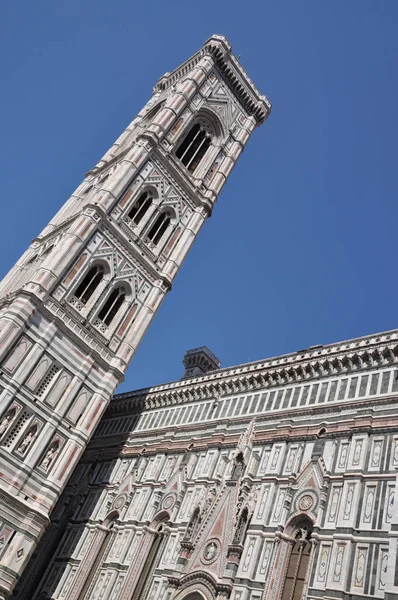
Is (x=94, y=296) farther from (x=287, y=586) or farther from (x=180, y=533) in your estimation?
(x=287, y=586)

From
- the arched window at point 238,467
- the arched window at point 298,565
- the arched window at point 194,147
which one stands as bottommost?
the arched window at point 298,565

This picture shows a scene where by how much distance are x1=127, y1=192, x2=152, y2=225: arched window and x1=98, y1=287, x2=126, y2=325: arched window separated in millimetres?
4602

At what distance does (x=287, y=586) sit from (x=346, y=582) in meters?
2.52

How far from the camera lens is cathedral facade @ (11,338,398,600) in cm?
1789

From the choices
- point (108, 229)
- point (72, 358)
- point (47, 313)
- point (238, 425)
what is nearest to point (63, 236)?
point (108, 229)

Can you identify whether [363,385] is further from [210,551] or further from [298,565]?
[210,551]

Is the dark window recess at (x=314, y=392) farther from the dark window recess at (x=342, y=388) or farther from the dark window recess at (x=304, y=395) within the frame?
the dark window recess at (x=342, y=388)

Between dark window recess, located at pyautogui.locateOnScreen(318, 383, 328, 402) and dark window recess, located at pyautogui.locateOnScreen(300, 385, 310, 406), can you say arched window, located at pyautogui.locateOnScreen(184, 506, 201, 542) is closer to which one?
dark window recess, located at pyautogui.locateOnScreen(300, 385, 310, 406)

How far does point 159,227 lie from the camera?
33.2 metres

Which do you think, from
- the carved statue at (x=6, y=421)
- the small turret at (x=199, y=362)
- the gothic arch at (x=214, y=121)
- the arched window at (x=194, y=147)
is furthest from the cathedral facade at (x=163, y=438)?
the small turret at (x=199, y=362)

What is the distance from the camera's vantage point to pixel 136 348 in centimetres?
2941

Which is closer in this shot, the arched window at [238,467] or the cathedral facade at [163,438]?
the cathedral facade at [163,438]

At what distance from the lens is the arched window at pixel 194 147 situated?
120ft

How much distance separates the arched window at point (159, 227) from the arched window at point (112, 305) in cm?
433
